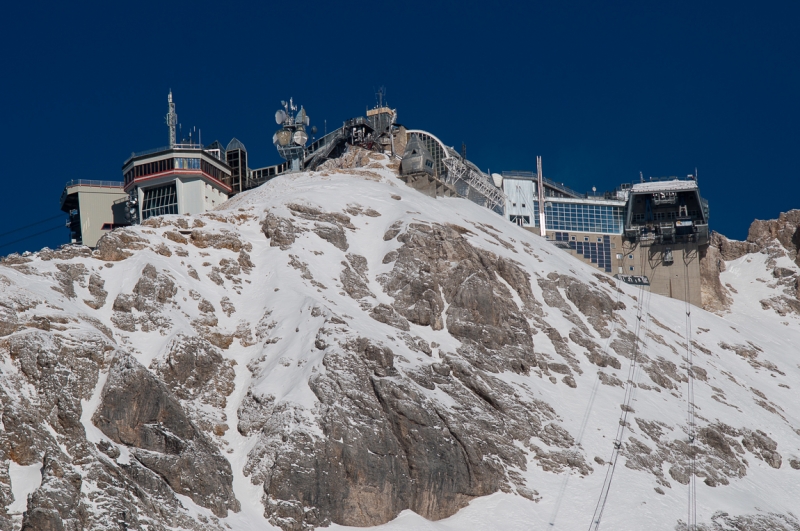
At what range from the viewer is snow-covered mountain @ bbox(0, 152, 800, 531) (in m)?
56.6

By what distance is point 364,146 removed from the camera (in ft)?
424

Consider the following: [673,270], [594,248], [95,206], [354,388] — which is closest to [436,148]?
[594,248]

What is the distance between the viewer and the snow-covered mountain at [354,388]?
5665cm

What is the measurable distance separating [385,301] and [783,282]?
70732 millimetres

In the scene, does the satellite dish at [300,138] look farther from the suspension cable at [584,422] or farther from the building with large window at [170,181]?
the suspension cable at [584,422]

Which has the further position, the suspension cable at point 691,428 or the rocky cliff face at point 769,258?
the rocky cliff face at point 769,258

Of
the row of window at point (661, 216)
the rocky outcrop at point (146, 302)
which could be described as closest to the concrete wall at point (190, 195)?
the rocky outcrop at point (146, 302)

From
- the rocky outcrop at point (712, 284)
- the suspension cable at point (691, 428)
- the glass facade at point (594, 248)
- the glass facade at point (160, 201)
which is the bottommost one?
the suspension cable at point (691, 428)

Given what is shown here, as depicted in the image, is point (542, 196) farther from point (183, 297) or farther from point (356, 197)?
point (183, 297)

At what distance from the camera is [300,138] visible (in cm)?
13250

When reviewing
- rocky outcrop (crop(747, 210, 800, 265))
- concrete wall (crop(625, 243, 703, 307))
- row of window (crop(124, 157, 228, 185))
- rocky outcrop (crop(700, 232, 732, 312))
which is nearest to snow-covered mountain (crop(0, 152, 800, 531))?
row of window (crop(124, 157, 228, 185))

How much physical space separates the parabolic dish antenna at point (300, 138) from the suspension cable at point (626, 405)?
47724 millimetres

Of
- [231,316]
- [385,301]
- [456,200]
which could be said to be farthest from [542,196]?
[231,316]

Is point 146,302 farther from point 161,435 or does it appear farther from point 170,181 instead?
point 170,181
